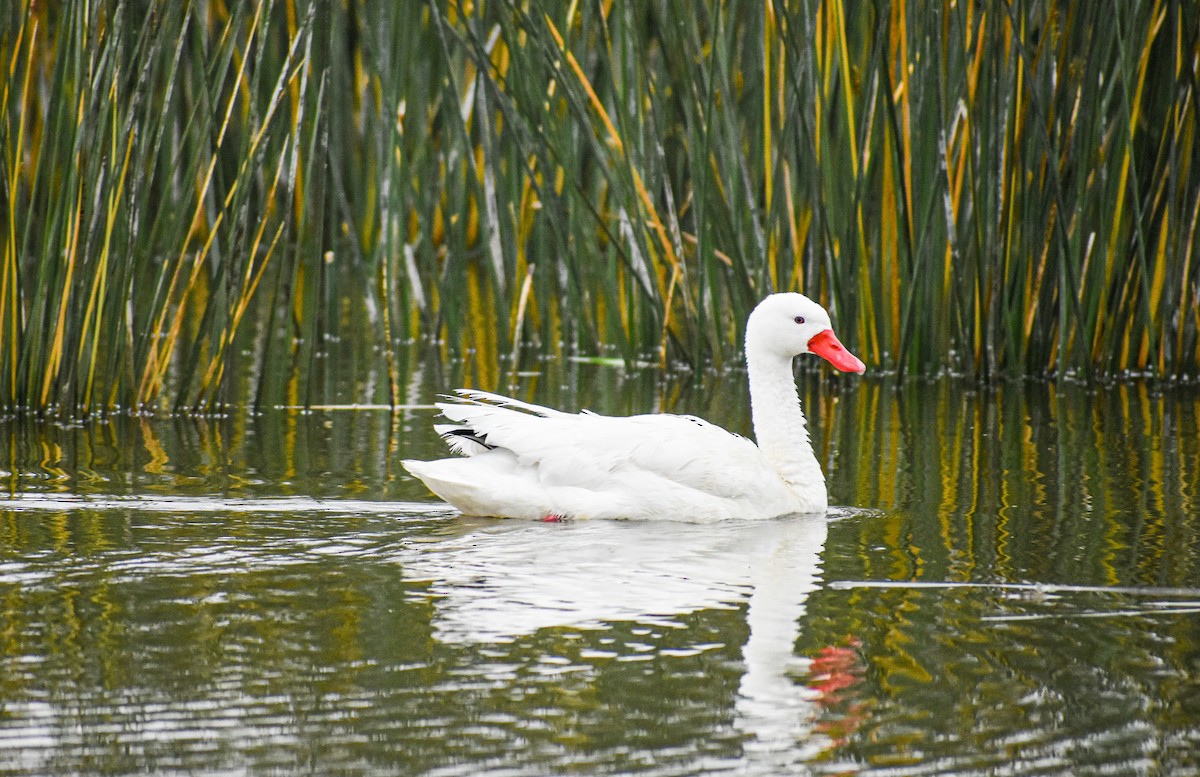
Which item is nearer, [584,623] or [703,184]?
[584,623]

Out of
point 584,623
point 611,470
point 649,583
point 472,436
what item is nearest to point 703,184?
point 472,436

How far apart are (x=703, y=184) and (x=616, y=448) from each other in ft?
10.3

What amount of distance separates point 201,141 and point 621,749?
4.90 meters

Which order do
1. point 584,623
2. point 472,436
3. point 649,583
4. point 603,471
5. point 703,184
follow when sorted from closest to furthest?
1. point 584,623
2. point 649,583
3. point 603,471
4. point 472,436
5. point 703,184

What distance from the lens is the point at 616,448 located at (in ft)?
21.9

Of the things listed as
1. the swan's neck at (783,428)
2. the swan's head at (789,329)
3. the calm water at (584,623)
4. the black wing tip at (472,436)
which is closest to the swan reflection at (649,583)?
the calm water at (584,623)

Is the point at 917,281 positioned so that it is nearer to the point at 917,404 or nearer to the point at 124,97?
the point at 917,404

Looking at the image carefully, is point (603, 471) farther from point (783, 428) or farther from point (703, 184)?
point (703, 184)

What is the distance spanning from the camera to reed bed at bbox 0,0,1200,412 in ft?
25.9

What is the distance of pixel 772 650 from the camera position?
15.2 ft

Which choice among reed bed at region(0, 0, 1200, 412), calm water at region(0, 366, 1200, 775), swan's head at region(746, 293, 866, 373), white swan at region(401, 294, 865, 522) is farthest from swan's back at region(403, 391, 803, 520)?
reed bed at region(0, 0, 1200, 412)

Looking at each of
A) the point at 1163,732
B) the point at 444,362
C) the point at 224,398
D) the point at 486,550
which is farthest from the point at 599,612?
the point at 444,362

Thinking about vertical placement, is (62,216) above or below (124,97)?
below

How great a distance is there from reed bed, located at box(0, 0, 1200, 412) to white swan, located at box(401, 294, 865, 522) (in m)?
1.70
